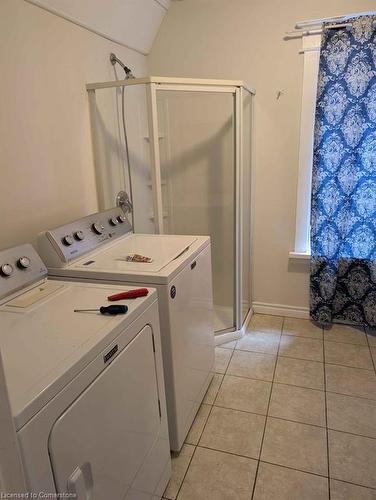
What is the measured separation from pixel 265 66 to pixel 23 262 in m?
2.09

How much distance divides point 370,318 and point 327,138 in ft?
4.35

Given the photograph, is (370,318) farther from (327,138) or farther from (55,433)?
(55,433)

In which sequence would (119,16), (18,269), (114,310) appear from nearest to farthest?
1. (114,310)
2. (18,269)
3. (119,16)

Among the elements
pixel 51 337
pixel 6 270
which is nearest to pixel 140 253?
pixel 6 270

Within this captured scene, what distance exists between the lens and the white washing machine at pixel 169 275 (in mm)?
1501

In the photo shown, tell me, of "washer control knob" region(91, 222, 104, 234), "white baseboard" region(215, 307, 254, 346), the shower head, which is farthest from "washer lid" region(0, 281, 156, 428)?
the shower head

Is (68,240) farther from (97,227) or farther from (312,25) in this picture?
(312,25)

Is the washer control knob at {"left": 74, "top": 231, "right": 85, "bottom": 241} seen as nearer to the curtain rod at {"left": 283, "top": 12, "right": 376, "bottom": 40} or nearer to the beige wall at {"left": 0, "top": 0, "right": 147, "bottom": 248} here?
the beige wall at {"left": 0, "top": 0, "right": 147, "bottom": 248}

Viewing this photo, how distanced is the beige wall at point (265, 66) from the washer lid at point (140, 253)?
3.50 ft

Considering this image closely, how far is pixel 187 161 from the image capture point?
8.14 feet

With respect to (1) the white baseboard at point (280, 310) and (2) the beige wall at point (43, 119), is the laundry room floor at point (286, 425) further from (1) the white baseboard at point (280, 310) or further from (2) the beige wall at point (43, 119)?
(2) the beige wall at point (43, 119)

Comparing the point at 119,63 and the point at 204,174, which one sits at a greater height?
the point at 119,63

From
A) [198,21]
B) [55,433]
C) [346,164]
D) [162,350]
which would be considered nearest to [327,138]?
[346,164]

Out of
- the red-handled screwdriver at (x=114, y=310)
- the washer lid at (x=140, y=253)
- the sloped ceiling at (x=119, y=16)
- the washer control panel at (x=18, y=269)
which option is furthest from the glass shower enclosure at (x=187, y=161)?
the red-handled screwdriver at (x=114, y=310)
